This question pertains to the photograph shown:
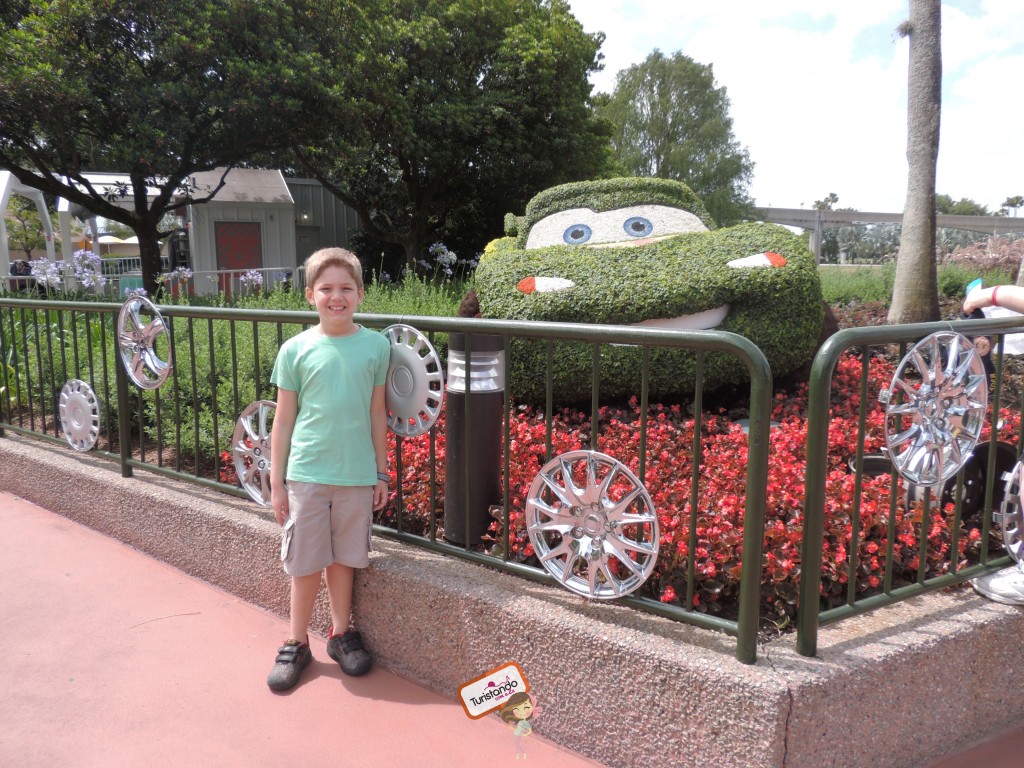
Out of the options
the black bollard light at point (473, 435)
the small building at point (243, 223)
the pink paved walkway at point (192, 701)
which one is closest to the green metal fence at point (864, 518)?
the pink paved walkway at point (192, 701)

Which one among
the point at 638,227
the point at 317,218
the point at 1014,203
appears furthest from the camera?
the point at 1014,203

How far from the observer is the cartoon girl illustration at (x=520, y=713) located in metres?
2.23

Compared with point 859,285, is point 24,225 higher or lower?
higher

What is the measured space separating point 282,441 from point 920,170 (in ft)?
21.1

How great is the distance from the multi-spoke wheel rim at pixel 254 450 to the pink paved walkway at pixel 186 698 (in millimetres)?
479

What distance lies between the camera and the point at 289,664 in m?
2.50

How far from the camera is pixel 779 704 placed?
175cm

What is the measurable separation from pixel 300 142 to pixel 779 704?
1357 centimetres

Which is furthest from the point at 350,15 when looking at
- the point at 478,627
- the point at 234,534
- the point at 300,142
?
the point at 478,627

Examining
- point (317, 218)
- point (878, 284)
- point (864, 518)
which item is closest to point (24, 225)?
point (317, 218)

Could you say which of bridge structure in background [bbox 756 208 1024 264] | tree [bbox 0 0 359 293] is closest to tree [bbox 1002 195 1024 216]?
bridge structure in background [bbox 756 208 1024 264]

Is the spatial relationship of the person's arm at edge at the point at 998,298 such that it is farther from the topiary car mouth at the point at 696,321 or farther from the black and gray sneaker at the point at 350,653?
the black and gray sneaker at the point at 350,653

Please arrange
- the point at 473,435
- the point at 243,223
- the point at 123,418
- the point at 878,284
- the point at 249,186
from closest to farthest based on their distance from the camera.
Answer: the point at 473,435 < the point at 123,418 < the point at 878,284 < the point at 243,223 < the point at 249,186

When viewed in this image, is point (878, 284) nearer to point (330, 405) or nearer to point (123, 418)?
point (123, 418)
